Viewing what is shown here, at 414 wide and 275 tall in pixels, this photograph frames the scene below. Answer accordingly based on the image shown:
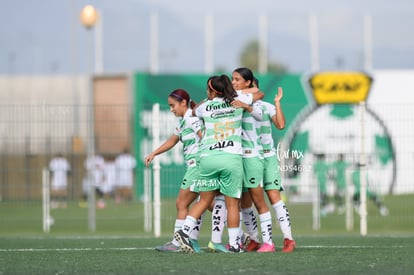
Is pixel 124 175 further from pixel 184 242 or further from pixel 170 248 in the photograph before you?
pixel 184 242

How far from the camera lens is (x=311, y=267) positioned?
10.2 metres

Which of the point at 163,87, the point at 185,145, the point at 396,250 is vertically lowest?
the point at 396,250

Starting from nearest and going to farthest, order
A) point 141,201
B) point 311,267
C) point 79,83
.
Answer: point 311,267 < point 141,201 < point 79,83

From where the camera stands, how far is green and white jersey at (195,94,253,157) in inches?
472

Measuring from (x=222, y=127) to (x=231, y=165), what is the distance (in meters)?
0.44

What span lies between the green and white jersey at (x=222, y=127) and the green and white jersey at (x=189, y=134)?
75 centimetres

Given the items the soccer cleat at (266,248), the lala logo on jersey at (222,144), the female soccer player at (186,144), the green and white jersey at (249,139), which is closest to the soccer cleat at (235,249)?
the soccer cleat at (266,248)

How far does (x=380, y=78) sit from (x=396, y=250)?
24032mm

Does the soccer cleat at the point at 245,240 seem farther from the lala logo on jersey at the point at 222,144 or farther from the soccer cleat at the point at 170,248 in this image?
the lala logo on jersey at the point at 222,144

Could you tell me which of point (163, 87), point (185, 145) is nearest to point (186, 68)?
point (163, 87)

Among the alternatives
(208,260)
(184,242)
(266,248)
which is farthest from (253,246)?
(208,260)

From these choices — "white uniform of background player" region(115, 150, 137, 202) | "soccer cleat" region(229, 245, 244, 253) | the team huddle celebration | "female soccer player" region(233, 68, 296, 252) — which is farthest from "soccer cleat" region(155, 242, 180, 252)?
"white uniform of background player" region(115, 150, 137, 202)

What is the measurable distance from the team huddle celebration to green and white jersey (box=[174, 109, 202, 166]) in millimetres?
12

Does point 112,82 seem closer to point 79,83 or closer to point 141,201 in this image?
point 79,83
